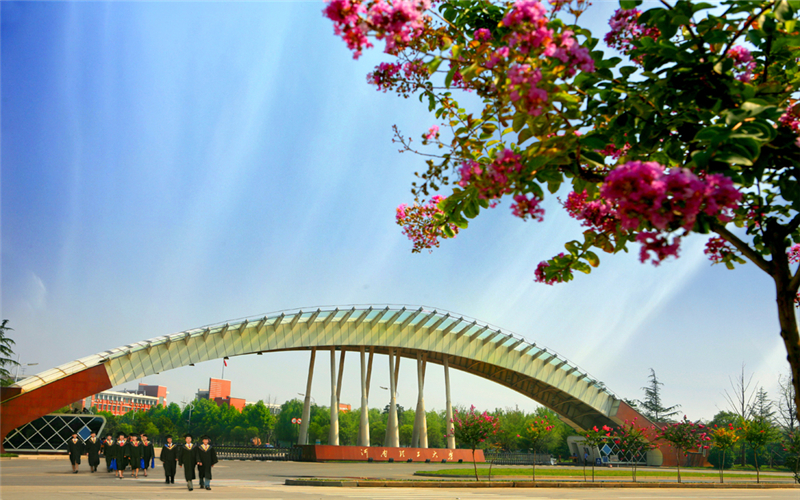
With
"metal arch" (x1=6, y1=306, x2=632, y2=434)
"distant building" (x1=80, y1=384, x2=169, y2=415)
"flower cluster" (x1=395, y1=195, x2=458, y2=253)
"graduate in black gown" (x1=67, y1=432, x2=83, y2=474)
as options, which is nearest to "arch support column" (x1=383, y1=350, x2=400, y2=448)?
"metal arch" (x1=6, y1=306, x2=632, y2=434)

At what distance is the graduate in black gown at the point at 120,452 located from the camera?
20.1 m

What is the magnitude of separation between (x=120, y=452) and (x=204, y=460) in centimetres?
670

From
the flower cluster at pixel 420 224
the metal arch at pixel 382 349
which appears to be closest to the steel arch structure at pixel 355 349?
the metal arch at pixel 382 349

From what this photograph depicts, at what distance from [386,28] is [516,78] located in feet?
2.81

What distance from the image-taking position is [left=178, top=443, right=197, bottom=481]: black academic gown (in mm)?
15672

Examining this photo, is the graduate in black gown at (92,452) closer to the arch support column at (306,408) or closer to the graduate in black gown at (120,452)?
the graduate in black gown at (120,452)

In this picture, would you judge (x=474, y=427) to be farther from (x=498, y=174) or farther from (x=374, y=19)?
(x=374, y=19)

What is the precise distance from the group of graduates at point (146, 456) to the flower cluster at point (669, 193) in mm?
14894

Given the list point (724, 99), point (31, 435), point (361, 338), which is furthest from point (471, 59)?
point (31, 435)

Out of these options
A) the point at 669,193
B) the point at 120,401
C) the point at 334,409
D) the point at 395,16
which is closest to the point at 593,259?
the point at 669,193

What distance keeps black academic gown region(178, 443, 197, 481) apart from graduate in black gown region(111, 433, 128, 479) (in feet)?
15.2

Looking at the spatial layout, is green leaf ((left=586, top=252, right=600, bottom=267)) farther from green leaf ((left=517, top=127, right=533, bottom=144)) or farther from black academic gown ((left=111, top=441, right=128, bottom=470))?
black academic gown ((left=111, top=441, right=128, bottom=470))

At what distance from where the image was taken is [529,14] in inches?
131

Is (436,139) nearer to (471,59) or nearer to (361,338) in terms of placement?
(471,59)
